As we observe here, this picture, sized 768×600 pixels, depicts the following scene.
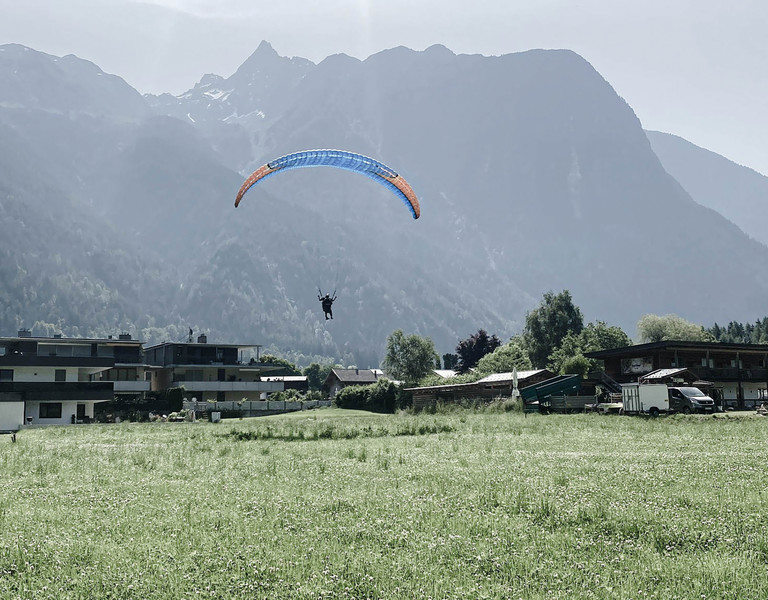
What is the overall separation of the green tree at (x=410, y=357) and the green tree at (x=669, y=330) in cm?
4297

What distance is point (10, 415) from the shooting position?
53.2m

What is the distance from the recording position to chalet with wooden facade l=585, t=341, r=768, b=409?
63.1m

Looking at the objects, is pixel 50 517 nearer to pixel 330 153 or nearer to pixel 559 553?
pixel 559 553

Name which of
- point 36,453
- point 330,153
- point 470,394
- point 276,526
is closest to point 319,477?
point 276,526

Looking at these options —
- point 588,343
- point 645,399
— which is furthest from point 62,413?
point 588,343

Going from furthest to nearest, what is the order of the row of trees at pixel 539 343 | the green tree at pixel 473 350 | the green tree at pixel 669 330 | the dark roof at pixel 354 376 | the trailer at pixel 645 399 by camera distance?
the dark roof at pixel 354 376 → the green tree at pixel 473 350 → the green tree at pixel 669 330 → the row of trees at pixel 539 343 → the trailer at pixel 645 399

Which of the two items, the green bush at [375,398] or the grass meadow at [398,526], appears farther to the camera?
the green bush at [375,398]

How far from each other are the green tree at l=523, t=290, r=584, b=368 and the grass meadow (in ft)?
363

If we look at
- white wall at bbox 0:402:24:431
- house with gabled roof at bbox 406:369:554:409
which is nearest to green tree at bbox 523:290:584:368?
house with gabled roof at bbox 406:369:554:409

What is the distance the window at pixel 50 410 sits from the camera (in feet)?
219

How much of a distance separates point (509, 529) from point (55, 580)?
24.0ft

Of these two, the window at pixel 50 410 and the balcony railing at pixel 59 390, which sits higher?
the balcony railing at pixel 59 390

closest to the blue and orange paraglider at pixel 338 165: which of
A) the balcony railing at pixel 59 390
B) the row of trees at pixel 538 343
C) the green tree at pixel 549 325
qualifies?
the balcony railing at pixel 59 390

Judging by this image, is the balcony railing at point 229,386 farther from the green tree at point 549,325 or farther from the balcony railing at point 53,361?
the green tree at point 549,325
